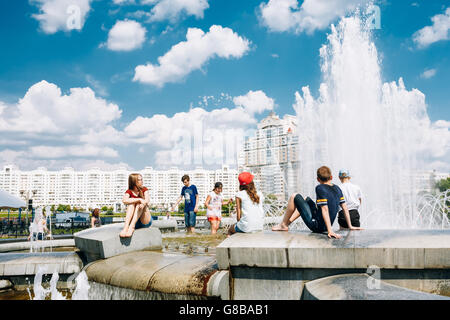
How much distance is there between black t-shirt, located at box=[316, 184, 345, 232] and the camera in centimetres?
415

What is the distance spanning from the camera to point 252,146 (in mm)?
96250

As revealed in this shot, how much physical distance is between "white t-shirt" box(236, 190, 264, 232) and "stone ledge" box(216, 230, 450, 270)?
72 centimetres

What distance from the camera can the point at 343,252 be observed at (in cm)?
308

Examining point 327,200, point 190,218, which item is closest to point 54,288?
point 327,200

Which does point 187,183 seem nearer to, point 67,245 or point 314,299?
point 67,245

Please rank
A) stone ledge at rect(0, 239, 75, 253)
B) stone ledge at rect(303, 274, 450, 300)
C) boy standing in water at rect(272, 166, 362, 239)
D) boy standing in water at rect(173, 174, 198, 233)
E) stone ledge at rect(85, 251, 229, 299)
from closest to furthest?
1. stone ledge at rect(303, 274, 450, 300)
2. stone ledge at rect(85, 251, 229, 299)
3. boy standing in water at rect(272, 166, 362, 239)
4. stone ledge at rect(0, 239, 75, 253)
5. boy standing in water at rect(173, 174, 198, 233)

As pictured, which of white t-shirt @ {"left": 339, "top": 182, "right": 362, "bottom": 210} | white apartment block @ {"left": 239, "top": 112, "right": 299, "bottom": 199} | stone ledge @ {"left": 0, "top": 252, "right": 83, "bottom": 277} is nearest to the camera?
stone ledge @ {"left": 0, "top": 252, "right": 83, "bottom": 277}

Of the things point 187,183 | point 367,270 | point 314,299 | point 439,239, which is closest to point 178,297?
point 314,299

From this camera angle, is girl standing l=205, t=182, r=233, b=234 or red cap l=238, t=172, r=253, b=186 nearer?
red cap l=238, t=172, r=253, b=186

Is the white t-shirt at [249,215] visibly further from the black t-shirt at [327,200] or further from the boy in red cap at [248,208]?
the black t-shirt at [327,200]

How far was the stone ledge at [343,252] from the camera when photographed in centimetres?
297

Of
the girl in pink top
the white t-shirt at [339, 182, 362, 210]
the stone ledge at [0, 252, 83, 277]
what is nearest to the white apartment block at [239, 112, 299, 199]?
the white t-shirt at [339, 182, 362, 210]

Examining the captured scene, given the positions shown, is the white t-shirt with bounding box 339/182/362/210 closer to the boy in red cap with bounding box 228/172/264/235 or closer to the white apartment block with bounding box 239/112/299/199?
Answer: the boy in red cap with bounding box 228/172/264/235
